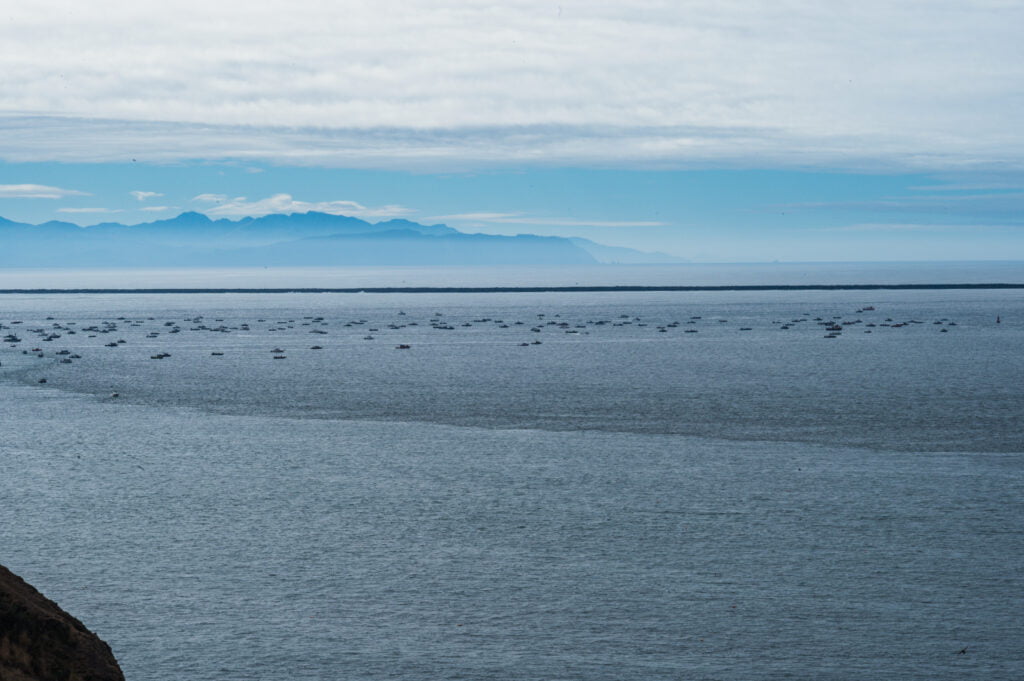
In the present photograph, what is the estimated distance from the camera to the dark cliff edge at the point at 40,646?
35.2 ft

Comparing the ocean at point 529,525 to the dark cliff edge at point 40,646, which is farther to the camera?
the ocean at point 529,525

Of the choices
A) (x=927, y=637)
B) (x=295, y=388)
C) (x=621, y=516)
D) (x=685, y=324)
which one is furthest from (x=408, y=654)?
(x=685, y=324)

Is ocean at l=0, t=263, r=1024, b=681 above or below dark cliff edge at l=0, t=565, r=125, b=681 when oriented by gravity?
below

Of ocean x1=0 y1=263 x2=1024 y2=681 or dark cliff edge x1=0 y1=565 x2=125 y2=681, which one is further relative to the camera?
ocean x1=0 y1=263 x2=1024 y2=681

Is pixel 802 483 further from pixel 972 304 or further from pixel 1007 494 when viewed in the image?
pixel 972 304

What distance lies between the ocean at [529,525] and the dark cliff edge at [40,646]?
5.03 metres

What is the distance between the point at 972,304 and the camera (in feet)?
588

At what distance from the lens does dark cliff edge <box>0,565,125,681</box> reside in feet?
35.2

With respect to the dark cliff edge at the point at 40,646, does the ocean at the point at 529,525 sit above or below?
below

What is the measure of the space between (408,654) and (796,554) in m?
8.55

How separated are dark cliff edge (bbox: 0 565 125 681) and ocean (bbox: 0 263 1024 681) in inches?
198

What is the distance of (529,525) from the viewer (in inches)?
975

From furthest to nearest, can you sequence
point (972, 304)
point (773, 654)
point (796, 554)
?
point (972, 304) < point (796, 554) < point (773, 654)

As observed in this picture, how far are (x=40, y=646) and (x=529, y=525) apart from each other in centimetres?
1459
